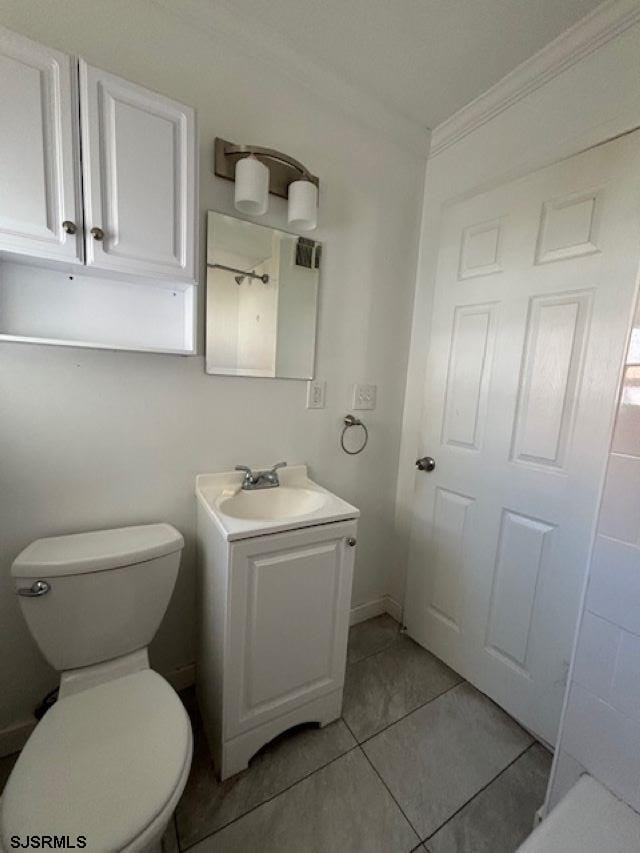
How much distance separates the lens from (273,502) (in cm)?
145

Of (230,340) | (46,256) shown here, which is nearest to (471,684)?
(230,340)

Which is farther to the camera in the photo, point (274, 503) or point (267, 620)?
point (274, 503)

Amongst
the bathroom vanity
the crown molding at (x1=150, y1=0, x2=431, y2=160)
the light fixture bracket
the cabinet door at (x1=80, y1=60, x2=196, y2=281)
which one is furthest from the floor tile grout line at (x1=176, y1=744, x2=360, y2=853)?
the crown molding at (x1=150, y1=0, x2=431, y2=160)

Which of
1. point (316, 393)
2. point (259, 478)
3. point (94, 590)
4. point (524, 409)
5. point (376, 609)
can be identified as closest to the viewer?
point (94, 590)

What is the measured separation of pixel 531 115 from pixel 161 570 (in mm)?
2055

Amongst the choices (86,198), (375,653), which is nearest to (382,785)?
(375,653)

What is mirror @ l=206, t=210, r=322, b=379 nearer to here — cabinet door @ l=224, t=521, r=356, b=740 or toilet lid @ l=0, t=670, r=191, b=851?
cabinet door @ l=224, t=521, r=356, b=740

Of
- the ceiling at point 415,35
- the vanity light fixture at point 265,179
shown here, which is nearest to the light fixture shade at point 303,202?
the vanity light fixture at point 265,179

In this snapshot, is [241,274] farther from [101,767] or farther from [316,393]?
[101,767]

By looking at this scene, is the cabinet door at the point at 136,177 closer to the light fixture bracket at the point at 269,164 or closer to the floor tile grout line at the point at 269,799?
the light fixture bracket at the point at 269,164

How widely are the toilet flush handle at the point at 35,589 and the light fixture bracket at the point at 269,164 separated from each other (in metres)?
1.39

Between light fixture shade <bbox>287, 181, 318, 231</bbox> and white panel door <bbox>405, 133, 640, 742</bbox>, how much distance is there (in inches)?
26.2

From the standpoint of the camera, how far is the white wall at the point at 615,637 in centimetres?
80

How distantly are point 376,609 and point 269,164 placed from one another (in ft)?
7.03
